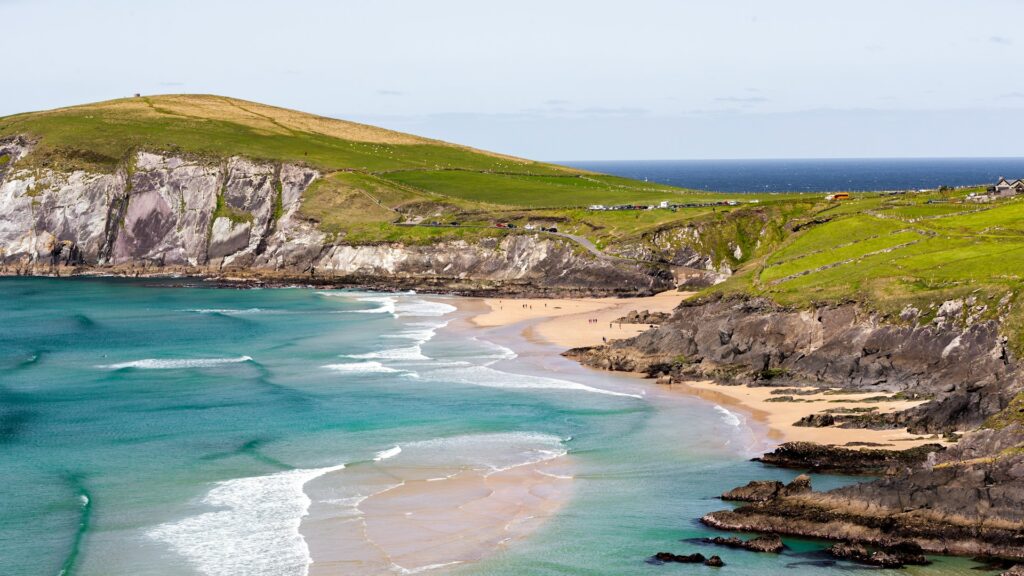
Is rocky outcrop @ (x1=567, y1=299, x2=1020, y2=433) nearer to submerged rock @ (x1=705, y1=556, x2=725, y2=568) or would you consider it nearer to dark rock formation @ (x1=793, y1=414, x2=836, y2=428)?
dark rock formation @ (x1=793, y1=414, x2=836, y2=428)

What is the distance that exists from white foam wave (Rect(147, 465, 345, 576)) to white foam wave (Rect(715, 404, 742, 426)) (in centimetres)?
2724

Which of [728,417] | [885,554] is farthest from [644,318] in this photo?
[885,554]

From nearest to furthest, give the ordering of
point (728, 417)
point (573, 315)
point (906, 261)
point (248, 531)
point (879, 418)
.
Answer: point (248, 531) < point (879, 418) < point (728, 417) < point (906, 261) < point (573, 315)

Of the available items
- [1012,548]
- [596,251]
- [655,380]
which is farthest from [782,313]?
[596,251]

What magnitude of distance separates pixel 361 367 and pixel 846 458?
44.3 m

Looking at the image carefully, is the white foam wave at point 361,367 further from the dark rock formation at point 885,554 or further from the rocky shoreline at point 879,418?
the dark rock formation at point 885,554

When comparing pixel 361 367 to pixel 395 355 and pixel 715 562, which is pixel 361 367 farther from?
pixel 715 562

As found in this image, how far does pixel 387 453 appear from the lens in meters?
62.3

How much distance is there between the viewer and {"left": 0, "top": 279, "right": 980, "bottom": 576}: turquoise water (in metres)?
46.6

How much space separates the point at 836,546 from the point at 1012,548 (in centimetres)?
681

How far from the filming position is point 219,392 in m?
80.7

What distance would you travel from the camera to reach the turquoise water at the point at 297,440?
46.6m

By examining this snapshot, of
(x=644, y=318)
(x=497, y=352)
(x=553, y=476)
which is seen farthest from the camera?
(x=644, y=318)

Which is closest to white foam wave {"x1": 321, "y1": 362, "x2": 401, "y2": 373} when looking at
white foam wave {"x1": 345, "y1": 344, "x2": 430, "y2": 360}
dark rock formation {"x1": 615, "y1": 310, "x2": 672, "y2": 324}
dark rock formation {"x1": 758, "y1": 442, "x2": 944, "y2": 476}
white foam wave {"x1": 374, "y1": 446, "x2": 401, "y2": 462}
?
white foam wave {"x1": 345, "y1": 344, "x2": 430, "y2": 360}
